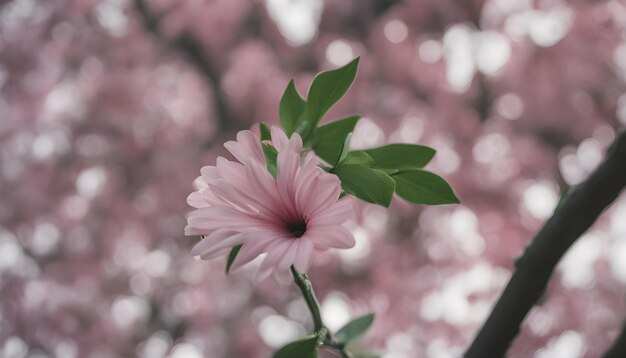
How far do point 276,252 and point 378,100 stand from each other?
3.33 meters

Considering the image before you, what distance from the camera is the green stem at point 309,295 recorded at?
0.43 meters

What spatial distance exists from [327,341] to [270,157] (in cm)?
16

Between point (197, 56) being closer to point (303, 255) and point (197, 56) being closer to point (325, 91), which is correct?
point (325, 91)

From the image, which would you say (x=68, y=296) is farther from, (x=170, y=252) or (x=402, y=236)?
(x=402, y=236)

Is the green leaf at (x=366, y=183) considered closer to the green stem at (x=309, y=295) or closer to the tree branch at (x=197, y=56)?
the green stem at (x=309, y=295)

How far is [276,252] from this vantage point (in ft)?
1.31

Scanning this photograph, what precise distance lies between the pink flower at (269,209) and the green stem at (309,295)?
27 mm

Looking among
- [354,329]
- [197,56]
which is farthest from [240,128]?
[354,329]

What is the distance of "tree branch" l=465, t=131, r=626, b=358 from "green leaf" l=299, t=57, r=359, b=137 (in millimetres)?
190

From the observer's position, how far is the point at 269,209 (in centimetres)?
43

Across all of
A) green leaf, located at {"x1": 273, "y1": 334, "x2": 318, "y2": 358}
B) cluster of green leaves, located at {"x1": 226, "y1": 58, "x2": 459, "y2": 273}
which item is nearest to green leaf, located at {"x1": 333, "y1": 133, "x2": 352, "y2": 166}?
cluster of green leaves, located at {"x1": 226, "y1": 58, "x2": 459, "y2": 273}

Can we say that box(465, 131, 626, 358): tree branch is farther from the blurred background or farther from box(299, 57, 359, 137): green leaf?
the blurred background

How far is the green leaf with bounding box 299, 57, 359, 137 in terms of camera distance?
1.59ft

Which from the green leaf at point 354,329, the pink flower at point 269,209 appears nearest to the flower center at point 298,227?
the pink flower at point 269,209
